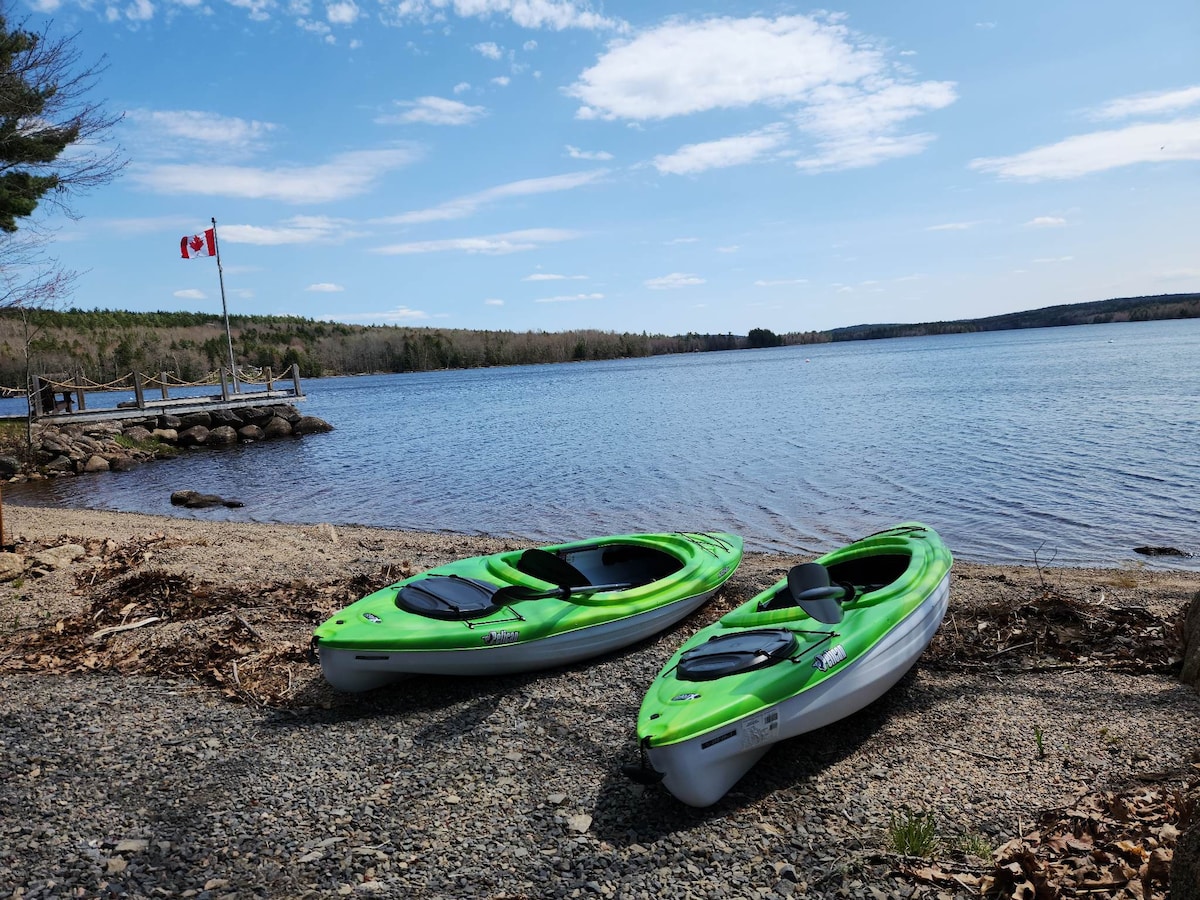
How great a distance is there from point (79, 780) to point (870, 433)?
2414 centimetres

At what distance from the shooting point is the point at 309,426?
113 feet

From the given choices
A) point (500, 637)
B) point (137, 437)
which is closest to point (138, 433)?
point (137, 437)

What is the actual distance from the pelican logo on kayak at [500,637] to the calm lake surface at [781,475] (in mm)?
7281

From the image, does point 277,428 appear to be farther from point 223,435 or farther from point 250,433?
point 223,435

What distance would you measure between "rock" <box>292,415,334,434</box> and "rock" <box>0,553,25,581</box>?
2633 cm

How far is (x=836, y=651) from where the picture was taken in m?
4.76

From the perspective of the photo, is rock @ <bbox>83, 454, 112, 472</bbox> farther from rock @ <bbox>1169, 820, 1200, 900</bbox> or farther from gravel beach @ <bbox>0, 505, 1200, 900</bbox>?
rock @ <bbox>1169, 820, 1200, 900</bbox>

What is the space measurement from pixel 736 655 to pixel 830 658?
570mm

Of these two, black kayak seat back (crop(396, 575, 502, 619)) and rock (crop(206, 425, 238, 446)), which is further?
rock (crop(206, 425, 238, 446))

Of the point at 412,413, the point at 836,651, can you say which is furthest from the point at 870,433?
the point at 412,413

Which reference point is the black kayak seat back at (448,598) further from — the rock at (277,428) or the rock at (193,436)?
the rock at (277,428)

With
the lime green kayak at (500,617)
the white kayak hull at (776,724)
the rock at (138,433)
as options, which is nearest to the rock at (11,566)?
the lime green kayak at (500,617)

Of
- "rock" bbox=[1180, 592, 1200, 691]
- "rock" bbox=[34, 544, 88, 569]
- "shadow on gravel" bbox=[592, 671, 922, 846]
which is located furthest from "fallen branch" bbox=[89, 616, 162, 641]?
"rock" bbox=[1180, 592, 1200, 691]

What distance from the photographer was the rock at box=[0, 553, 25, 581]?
8189 mm
